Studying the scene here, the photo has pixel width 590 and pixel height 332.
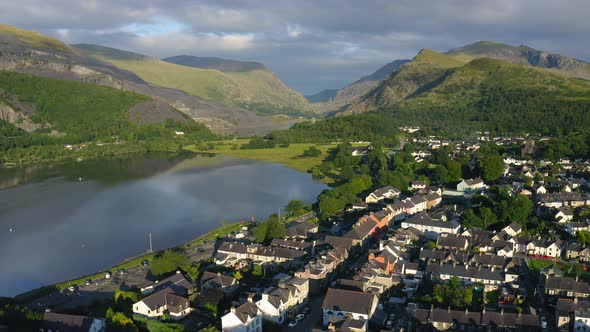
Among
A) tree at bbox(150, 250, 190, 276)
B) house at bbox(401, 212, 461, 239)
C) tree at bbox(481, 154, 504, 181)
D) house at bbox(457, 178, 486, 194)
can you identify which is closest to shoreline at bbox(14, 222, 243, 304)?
tree at bbox(150, 250, 190, 276)

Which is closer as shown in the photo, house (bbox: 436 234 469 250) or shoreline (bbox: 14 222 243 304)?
shoreline (bbox: 14 222 243 304)

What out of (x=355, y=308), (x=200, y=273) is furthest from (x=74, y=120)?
(x=355, y=308)

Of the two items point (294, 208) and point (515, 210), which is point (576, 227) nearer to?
point (515, 210)

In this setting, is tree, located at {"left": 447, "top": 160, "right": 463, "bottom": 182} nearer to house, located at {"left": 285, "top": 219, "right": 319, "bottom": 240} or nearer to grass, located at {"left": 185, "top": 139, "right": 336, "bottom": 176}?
house, located at {"left": 285, "top": 219, "right": 319, "bottom": 240}

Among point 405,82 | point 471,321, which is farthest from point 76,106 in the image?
point 405,82

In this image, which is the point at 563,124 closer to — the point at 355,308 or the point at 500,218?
the point at 500,218

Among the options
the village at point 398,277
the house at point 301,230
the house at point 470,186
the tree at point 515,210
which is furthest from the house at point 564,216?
the house at point 301,230

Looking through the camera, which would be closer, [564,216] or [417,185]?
[564,216]

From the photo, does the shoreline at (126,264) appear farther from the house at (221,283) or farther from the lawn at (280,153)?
the lawn at (280,153)
